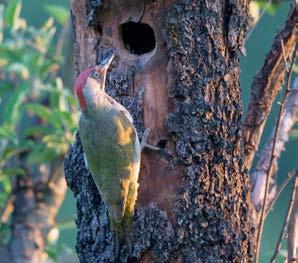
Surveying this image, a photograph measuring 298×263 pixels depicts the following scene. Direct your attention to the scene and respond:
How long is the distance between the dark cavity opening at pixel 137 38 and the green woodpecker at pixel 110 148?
0.73ft

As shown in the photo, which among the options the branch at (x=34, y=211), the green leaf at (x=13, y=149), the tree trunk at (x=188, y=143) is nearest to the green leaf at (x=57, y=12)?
the green leaf at (x=13, y=149)

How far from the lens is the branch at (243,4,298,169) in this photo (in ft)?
15.1

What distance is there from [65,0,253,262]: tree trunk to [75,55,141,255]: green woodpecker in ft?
0.22

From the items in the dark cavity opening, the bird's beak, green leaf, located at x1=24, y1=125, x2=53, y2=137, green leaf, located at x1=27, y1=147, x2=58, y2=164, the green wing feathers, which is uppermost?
the dark cavity opening

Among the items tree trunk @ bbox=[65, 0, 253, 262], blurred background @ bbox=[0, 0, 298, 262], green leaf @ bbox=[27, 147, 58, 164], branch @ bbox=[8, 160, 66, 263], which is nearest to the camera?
tree trunk @ bbox=[65, 0, 253, 262]

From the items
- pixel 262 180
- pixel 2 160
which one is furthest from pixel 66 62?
pixel 262 180

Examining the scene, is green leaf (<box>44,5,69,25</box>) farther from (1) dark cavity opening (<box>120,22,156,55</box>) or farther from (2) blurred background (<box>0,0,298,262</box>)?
(1) dark cavity opening (<box>120,22,156,55</box>)

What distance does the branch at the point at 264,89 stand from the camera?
459 centimetres

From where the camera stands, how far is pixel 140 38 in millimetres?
4711

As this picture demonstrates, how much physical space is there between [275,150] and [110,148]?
930 mm

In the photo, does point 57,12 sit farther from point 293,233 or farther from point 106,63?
point 293,233

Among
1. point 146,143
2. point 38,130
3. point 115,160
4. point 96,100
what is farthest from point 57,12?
point 146,143

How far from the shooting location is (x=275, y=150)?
15.4 ft

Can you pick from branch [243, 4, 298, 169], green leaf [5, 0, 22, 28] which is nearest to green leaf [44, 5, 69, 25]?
green leaf [5, 0, 22, 28]
